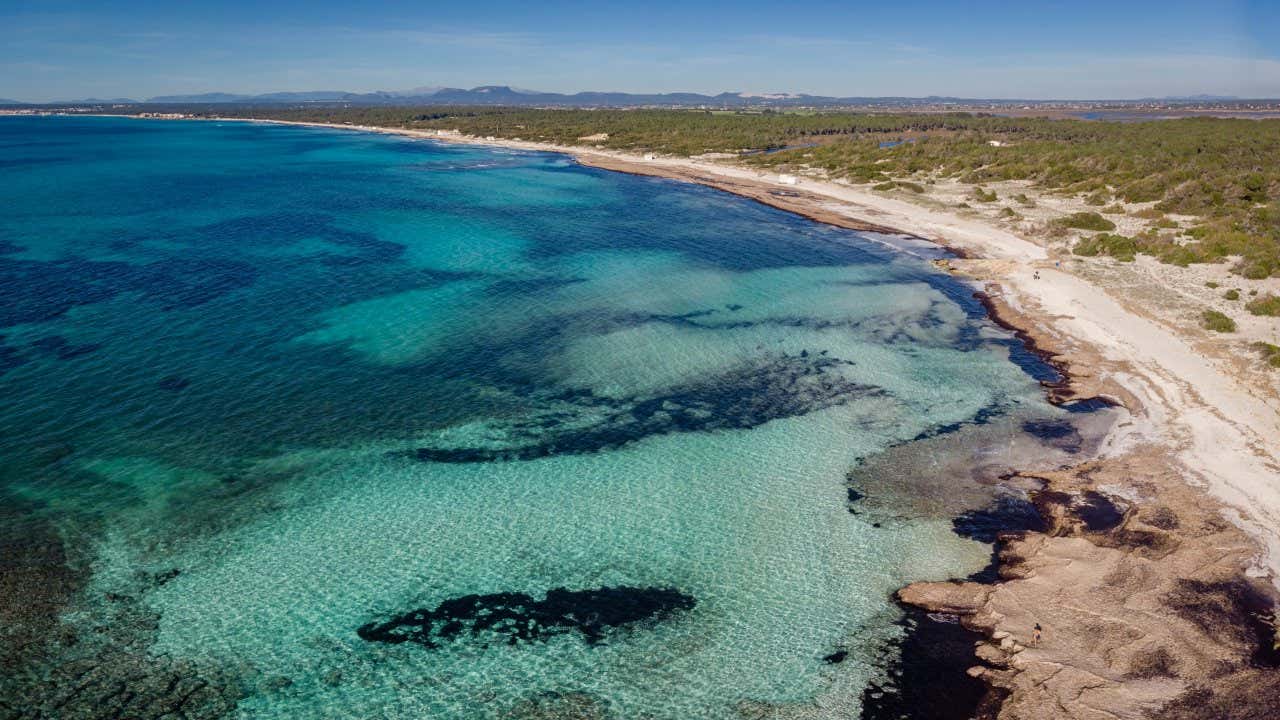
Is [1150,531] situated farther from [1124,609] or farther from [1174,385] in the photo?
[1174,385]

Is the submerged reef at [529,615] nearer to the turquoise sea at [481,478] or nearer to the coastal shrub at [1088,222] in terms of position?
the turquoise sea at [481,478]

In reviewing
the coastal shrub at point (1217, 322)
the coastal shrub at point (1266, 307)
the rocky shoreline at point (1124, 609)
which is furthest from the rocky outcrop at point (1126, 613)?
the coastal shrub at point (1266, 307)

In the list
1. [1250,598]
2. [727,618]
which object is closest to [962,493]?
[1250,598]

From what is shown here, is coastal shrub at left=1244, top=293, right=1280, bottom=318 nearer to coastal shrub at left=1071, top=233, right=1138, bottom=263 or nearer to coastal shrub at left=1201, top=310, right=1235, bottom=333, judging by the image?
coastal shrub at left=1201, top=310, right=1235, bottom=333

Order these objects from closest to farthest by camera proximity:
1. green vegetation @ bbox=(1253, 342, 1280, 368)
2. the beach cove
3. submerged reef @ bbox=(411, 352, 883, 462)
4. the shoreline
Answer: the beach cove, the shoreline, submerged reef @ bbox=(411, 352, 883, 462), green vegetation @ bbox=(1253, 342, 1280, 368)

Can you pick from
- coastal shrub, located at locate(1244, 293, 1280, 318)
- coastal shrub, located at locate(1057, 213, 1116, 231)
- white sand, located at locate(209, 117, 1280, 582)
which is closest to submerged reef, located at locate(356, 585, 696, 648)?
white sand, located at locate(209, 117, 1280, 582)

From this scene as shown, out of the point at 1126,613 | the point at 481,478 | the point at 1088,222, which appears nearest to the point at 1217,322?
the point at 1126,613

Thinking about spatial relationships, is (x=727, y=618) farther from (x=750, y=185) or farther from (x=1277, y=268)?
(x=750, y=185)
